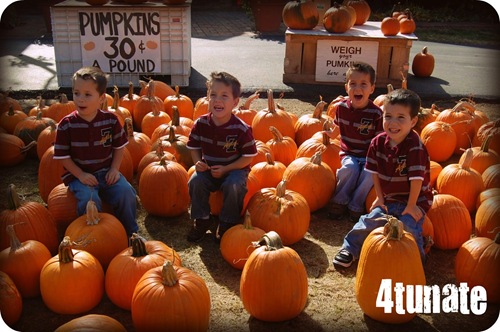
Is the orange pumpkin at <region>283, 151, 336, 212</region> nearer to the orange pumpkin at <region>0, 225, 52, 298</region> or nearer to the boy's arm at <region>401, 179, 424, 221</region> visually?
the boy's arm at <region>401, 179, 424, 221</region>

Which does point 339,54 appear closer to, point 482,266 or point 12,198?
point 482,266

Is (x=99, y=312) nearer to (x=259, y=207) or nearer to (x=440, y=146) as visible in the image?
(x=259, y=207)

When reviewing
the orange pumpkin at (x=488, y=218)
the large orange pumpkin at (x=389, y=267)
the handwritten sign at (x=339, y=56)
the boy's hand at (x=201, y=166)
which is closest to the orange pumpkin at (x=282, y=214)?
the boy's hand at (x=201, y=166)

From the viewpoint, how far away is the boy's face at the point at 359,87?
4387mm

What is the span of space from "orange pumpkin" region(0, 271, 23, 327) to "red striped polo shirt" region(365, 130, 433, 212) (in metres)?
2.38

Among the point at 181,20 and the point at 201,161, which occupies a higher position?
the point at 181,20

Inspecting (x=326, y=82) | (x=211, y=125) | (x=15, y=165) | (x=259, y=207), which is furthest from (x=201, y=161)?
(x=326, y=82)

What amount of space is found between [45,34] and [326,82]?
7552 mm

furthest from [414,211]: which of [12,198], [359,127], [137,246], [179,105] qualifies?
[179,105]

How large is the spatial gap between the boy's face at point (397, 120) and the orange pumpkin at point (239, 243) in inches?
43.2

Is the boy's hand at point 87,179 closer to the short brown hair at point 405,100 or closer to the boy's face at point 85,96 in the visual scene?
the boy's face at point 85,96

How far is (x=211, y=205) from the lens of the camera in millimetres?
Result: 4227

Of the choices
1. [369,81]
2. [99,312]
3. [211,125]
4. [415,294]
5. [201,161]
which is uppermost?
[369,81]

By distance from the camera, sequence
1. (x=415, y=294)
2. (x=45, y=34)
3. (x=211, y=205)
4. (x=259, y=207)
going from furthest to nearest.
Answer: (x=45, y=34)
(x=211, y=205)
(x=259, y=207)
(x=415, y=294)
